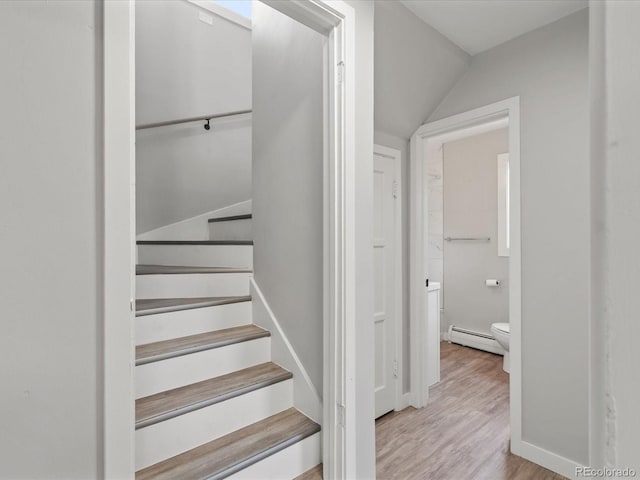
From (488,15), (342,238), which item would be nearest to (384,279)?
(342,238)

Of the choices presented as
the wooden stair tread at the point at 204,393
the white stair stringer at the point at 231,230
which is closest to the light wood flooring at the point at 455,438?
the wooden stair tread at the point at 204,393

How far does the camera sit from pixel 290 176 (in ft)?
5.61

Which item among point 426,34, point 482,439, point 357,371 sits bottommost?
point 482,439

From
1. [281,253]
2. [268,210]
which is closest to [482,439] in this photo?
[281,253]

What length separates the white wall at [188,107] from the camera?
2760 millimetres

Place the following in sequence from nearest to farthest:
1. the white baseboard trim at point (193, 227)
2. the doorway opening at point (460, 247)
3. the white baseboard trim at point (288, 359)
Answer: the white baseboard trim at point (288, 359), the doorway opening at point (460, 247), the white baseboard trim at point (193, 227)

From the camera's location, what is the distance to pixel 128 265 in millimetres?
860

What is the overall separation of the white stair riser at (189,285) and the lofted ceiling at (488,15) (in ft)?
6.11

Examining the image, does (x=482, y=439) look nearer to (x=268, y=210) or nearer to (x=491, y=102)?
(x=268, y=210)

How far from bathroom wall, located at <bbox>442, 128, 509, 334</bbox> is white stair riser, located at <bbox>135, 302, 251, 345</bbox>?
3132mm

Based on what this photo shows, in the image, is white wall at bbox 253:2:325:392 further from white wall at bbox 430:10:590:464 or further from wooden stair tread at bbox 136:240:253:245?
white wall at bbox 430:10:590:464
